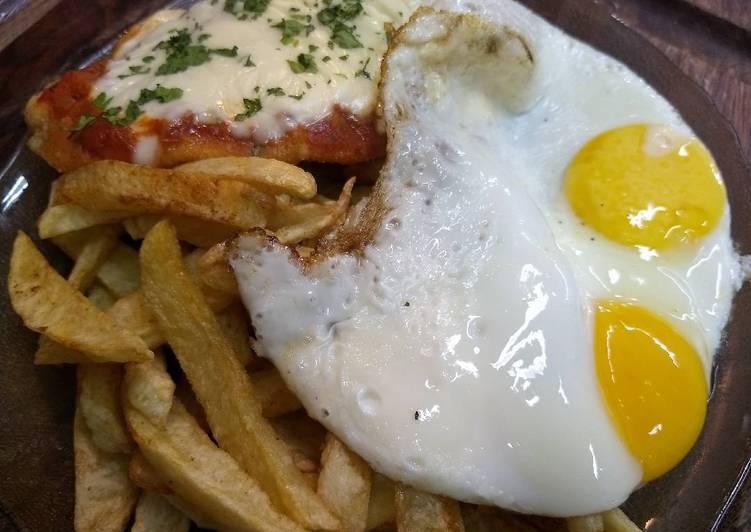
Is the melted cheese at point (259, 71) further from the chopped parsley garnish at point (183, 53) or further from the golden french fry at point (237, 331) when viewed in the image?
the golden french fry at point (237, 331)

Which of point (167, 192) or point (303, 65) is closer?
point (167, 192)

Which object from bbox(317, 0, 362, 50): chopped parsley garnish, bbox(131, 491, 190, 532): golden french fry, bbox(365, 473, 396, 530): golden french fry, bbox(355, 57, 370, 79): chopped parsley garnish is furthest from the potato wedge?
bbox(317, 0, 362, 50): chopped parsley garnish

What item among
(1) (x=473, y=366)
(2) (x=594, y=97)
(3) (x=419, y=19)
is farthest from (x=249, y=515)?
(2) (x=594, y=97)

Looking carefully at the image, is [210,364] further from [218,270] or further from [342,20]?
[342,20]

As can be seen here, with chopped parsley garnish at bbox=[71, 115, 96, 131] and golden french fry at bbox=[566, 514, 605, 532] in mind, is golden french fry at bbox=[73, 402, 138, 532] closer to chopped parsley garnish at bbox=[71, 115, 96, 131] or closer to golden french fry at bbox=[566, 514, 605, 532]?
chopped parsley garnish at bbox=[71, 115, 96, 131]

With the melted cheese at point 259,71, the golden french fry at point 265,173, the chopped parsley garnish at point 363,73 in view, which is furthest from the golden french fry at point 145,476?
the chopped parsley garnish at point 363,73

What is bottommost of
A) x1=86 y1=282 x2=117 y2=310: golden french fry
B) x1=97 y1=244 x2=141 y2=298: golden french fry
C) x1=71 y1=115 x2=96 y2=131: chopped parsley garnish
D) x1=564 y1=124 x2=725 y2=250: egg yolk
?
x1=564 y1=124 x2=725 y2=250: egg yolk

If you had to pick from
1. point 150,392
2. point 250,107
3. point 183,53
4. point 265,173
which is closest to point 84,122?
point 183,53
